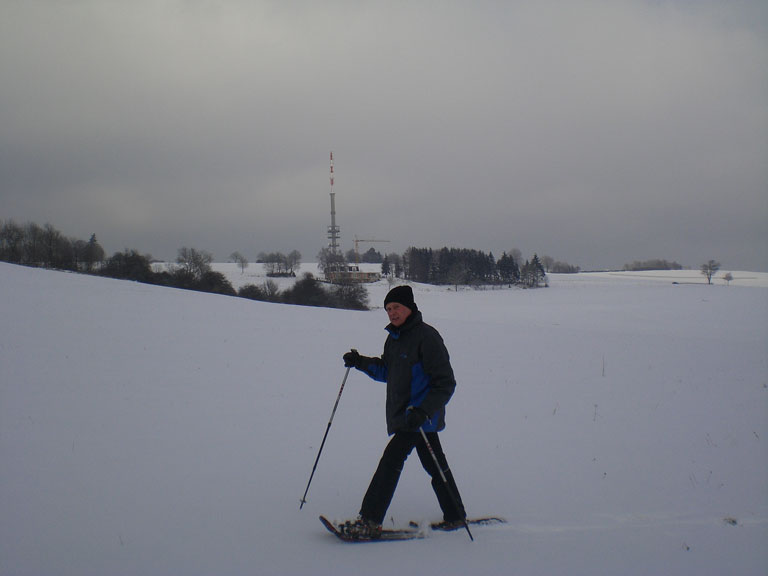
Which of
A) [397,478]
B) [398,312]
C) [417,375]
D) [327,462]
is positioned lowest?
[327,462]

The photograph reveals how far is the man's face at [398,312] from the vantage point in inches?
166

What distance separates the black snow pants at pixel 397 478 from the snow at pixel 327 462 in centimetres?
25

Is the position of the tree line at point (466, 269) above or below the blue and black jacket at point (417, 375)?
above

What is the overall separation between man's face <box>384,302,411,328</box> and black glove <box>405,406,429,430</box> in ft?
2.58

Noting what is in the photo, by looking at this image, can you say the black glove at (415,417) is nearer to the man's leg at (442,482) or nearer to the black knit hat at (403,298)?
the man's leg at (442,482)

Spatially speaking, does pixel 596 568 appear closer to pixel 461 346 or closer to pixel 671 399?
pixel 671 399

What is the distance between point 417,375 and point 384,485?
963 mm

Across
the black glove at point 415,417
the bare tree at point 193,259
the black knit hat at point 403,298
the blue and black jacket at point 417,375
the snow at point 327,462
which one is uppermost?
the bare tree at point 193,259

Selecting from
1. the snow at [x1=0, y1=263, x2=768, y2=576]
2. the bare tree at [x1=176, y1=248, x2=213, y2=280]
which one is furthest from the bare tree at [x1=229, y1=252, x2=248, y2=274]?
the snow at [x1=0, y1=263, x2=768, y2=576]

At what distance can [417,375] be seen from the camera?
13.4ft

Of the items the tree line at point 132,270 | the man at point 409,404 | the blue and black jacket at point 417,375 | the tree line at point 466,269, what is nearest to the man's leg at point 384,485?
the man at point 409,404

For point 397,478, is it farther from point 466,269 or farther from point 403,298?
point 466,269

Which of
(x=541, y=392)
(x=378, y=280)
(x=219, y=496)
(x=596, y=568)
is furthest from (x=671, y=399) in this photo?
(x=378, y=280)

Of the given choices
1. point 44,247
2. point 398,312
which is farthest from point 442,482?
point 44,247
